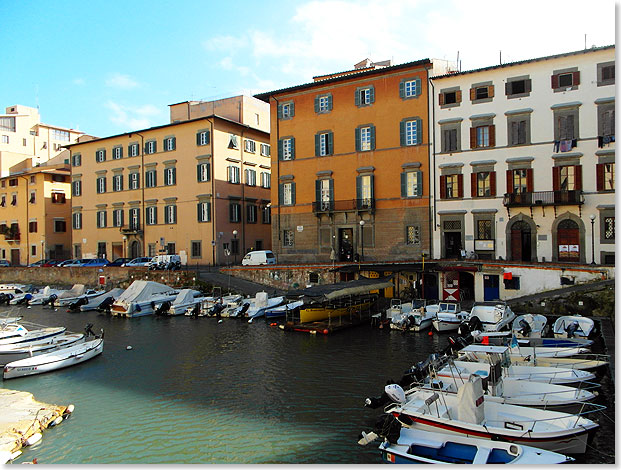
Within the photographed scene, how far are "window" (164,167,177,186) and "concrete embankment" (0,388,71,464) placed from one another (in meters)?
32.5

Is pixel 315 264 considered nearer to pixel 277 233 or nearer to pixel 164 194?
pixel 277 233

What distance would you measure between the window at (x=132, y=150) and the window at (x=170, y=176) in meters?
4.55

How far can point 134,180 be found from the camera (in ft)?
164

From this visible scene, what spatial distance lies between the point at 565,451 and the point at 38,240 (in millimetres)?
58906

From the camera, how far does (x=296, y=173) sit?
132ft

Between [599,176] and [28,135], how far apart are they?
75205 mm

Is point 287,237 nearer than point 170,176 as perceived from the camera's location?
Yes

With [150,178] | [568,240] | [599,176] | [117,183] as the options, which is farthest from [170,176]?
[599,176]

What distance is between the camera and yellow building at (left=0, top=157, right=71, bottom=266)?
57.5 metres

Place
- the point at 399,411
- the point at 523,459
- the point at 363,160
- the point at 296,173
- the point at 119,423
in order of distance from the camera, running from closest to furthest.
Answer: the point at 523,459
the point at 399,411
the point at 119,423
the point at 363,160
the point at 296,173

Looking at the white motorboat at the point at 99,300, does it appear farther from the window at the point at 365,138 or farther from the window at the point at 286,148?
the window at the point at 365,138

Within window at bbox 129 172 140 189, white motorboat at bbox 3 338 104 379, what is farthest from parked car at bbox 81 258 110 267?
white motorboat at bbox 3 338 104 379

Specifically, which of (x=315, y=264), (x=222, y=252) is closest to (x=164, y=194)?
(x=222, y=252)

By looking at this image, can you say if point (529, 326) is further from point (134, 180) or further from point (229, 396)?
point (134, 180)
